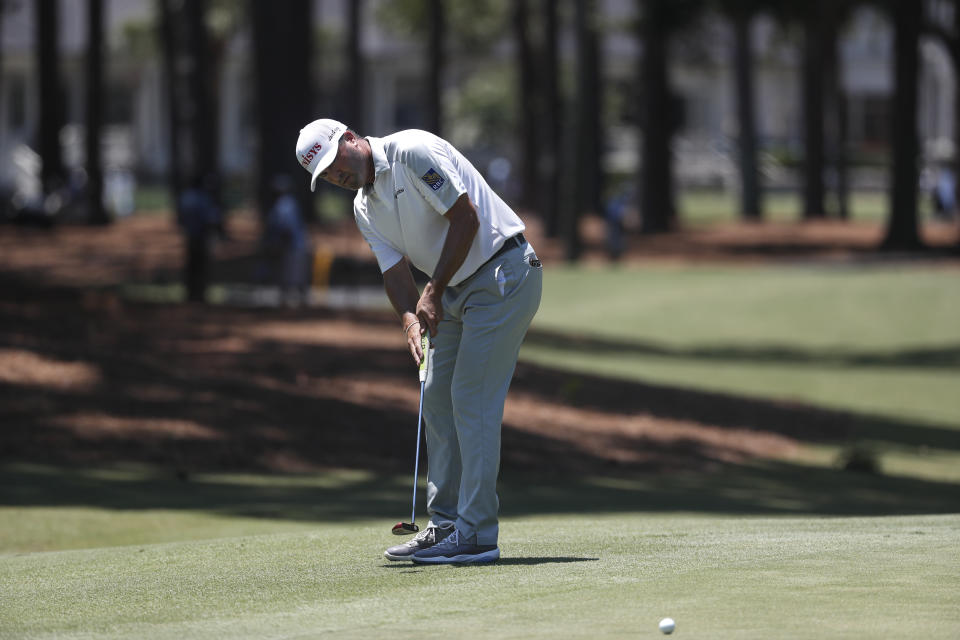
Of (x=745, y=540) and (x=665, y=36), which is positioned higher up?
(x=665, y=36)

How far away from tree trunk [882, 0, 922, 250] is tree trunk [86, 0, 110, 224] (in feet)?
76.0

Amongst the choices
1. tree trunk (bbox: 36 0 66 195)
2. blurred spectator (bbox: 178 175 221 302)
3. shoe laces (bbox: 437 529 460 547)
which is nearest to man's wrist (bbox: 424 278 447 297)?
shoe laces (bbox: 437 529 460 547)

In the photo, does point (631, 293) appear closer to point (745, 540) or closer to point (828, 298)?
point (828, 298)

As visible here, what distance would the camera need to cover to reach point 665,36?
4119cm

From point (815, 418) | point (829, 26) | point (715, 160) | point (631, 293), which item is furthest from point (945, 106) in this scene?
point (815, 418)

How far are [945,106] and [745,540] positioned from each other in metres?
83.0

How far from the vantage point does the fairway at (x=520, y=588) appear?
213 inches

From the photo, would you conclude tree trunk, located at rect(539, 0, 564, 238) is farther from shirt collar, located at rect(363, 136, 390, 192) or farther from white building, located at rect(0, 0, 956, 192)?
shirt collar, located at rect(363, 136, 390, 192)

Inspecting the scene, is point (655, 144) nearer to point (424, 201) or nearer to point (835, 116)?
point (835, 116)

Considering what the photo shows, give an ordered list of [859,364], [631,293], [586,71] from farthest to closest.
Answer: [586,71] < [631,293] < [859,364]

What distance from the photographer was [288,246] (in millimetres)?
26062

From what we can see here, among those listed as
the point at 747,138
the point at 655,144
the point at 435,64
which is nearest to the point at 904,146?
the point at 655,144

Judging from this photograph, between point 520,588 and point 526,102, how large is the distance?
46.5 meters

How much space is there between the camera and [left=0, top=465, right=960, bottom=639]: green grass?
5.45m
